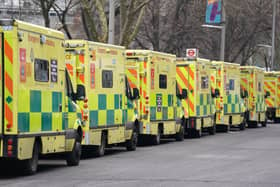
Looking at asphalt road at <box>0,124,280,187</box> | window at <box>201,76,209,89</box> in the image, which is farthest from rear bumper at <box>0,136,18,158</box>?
window at <box>201,76,209,89</box>

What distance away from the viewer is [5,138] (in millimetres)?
14859

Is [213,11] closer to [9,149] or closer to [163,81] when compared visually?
[163,81]

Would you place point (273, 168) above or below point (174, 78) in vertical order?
below

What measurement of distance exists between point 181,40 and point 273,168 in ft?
98.0

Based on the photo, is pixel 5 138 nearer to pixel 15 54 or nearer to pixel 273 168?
pixel 15 54

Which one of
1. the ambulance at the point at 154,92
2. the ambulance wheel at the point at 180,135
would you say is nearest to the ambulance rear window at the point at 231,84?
the ambulance wheel at the point at 180,135

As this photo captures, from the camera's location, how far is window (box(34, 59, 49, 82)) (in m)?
16.0

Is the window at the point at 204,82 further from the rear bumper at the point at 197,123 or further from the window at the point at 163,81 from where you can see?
the window at the point at 163,81

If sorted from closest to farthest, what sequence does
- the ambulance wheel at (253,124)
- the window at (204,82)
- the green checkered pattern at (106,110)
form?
1. the green checkered pattern at (106,110)
2. the window at (204,82)
3. the ambulance wheel at (253,124)

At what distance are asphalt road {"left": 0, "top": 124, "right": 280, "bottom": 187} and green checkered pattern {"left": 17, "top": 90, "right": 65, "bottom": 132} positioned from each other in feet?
2.98

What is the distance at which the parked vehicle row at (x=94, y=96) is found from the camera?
49.4ft

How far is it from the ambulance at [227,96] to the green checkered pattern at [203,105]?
140cm

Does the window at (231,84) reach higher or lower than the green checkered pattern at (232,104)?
higher

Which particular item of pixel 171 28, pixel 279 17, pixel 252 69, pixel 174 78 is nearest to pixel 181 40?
pixel 171 28
